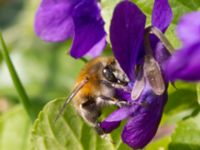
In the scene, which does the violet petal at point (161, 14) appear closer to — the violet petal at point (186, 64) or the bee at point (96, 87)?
the bee at point (96, 87)

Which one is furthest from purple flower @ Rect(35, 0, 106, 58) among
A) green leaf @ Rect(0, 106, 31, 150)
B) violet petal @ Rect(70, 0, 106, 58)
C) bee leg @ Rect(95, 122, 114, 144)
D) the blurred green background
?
green leaf @ Rect(0, 106, 31, 150)

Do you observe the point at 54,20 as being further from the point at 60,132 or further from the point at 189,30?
the point at 189,30

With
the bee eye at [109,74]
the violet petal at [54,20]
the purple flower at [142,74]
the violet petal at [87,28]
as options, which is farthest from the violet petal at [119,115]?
the violet petal at [54,20]

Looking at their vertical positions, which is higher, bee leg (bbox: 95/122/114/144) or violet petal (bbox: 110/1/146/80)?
violet petal (bbox: 110/1/146/80)

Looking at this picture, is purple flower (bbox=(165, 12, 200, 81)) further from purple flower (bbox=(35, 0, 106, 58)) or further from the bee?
purple flower (bbox=(35, 0, 106, 58))

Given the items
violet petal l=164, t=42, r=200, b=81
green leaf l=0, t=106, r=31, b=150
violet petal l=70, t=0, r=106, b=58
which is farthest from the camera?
green leaf l=0, t=106, r=31, b=150

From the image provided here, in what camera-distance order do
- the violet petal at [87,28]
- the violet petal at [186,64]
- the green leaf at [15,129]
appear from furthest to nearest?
the green leaf at [15,129] < the violet petal at [87,28] < the violet petal at [186,64]

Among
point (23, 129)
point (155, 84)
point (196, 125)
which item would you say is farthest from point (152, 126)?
point (23, 129)
